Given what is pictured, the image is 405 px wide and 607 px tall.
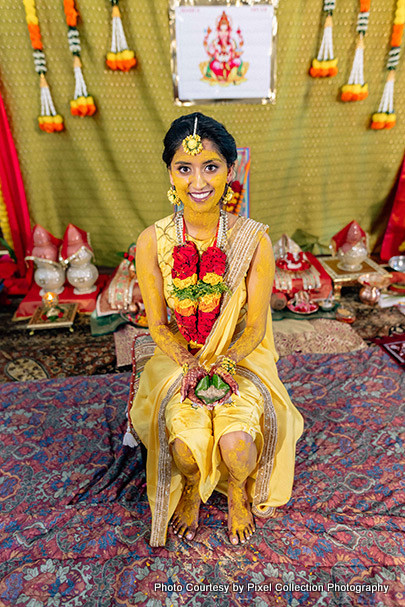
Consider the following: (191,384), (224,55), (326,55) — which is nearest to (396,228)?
→ (326,55)

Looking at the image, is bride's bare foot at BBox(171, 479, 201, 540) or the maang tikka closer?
the maang tikka

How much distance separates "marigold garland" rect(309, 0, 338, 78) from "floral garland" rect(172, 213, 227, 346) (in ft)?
9.64

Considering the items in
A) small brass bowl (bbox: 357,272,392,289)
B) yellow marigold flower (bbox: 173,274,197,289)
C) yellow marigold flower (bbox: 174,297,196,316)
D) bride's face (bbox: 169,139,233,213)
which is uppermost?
bride's face (bbox: 169,139,233,213)

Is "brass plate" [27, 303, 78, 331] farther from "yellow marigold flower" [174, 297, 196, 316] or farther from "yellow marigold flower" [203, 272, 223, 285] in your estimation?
"yellow marigold flower" [203, 272, 223, 285]

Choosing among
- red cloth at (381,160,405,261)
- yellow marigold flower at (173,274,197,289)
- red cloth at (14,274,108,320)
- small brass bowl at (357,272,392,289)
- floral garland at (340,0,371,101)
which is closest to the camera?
yellow marigold flower at (173,274,197,289)

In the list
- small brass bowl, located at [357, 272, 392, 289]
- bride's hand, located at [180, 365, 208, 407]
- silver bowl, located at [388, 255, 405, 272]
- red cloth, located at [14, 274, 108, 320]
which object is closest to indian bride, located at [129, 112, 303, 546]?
bride's hand, located at [180, 365, 208, 407]

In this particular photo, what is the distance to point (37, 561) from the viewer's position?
2.12m

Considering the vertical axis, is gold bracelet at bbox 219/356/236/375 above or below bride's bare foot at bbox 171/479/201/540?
above

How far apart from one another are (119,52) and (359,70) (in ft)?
7.42

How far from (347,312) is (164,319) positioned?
2.31m

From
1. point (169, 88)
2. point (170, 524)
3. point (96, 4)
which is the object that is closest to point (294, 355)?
point (170, 524)

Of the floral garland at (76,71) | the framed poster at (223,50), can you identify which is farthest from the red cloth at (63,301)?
the framed poster at (223,50)

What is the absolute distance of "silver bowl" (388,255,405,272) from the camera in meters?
4.69

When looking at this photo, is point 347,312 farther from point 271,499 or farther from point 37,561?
point 37,561
